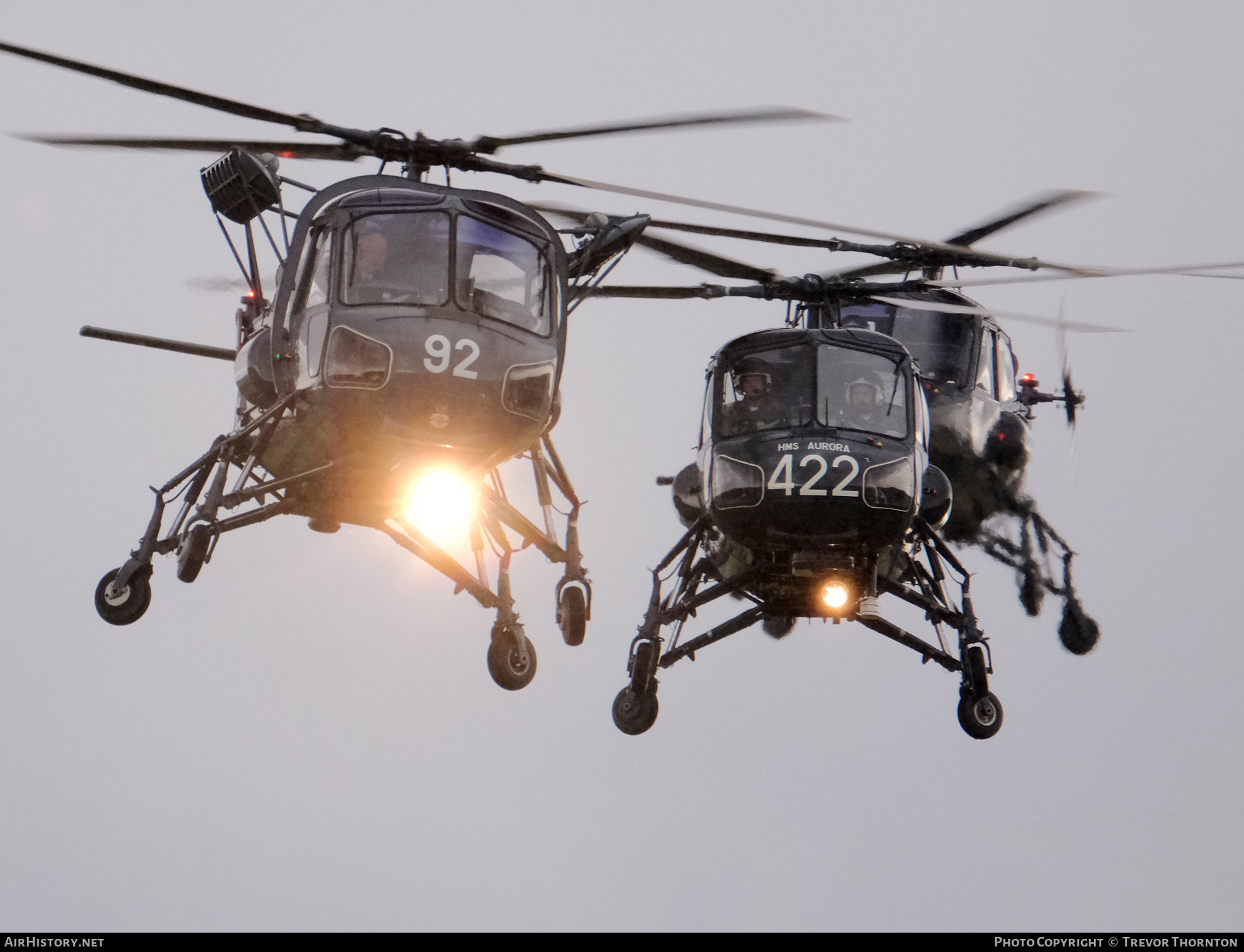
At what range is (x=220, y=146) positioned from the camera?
56.3 ft

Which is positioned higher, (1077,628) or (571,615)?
(1077,628)

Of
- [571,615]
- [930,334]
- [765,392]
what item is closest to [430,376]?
[571,615]

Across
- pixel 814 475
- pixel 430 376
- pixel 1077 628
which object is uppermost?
pixel 1077 628

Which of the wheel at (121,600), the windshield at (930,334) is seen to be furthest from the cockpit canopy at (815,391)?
the wheel at (121,600)

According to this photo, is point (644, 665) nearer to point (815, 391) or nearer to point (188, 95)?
point (815, 391)

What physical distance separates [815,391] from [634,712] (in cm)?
469

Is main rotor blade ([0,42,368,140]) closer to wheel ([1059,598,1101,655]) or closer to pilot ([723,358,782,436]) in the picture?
pilot ([723,358,782,436])

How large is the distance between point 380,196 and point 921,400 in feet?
23.4

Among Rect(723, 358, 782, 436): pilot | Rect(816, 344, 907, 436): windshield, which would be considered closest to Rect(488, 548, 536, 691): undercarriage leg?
Rect(723, 358, 782, 436): pilot

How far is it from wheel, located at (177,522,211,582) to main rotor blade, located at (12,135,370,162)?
3.69 meters

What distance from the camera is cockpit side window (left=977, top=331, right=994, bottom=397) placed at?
25.1m

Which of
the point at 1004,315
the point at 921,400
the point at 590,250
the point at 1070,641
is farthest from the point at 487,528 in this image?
the point at 1070,641

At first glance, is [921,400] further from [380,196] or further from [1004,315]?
[380,196]

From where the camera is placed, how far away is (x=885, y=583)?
→ 2148 centimetres
